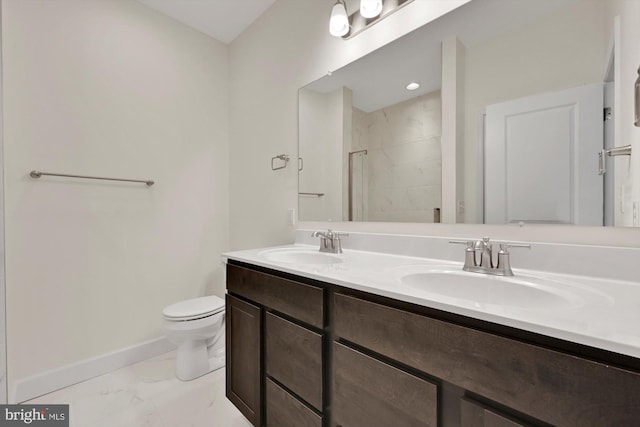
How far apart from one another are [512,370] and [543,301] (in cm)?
33

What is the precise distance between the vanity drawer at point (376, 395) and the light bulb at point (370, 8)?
151cm

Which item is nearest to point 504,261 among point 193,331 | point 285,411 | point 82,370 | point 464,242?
point 464,242

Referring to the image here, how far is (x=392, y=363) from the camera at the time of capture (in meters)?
0.76

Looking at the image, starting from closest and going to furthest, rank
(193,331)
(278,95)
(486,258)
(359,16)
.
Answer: (486,258) → (359,16) → (193,331) → (278,95)

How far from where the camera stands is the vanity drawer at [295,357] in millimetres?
954

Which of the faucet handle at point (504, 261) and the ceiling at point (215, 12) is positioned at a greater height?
the ceiling at point (215, 12)

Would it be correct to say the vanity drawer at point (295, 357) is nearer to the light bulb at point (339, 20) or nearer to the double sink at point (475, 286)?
the double sink at point (475, 286)

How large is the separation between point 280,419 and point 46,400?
4.84ft

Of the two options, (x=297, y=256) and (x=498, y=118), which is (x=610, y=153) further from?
(x=297, y=256)

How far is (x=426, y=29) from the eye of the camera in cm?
126

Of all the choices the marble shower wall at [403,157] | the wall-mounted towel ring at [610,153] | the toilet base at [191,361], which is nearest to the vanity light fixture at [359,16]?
the marble shower wall at [403,157]

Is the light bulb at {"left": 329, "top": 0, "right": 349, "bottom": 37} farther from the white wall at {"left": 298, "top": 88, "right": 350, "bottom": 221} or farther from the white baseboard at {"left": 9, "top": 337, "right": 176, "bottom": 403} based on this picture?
the white baseboard at {"left": 9, "top": 337, "right": 176, "bottom": 403}

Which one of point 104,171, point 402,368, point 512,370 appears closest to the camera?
point 512,370

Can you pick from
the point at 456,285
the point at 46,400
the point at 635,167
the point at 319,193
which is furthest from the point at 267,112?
the point at 46,400
